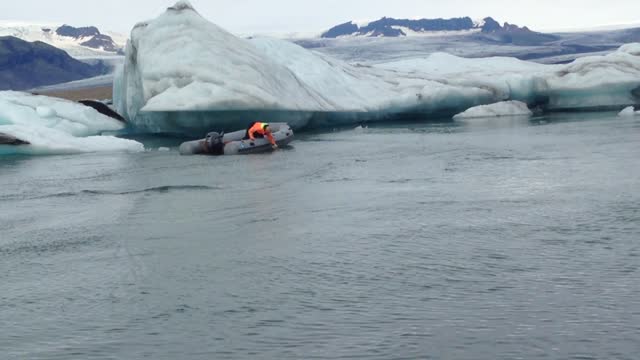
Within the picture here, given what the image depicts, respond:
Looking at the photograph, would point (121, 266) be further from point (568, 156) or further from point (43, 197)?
point (568, 156)

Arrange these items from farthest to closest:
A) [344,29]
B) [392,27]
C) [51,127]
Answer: [392,27], [344,29], [51,127]

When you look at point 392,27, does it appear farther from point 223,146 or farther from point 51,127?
point 223,146

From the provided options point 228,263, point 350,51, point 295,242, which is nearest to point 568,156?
point 295,242

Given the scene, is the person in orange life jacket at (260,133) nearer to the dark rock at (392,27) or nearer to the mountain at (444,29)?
the mountain at (444,29)

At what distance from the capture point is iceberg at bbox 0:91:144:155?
21.0m

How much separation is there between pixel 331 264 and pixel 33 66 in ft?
472

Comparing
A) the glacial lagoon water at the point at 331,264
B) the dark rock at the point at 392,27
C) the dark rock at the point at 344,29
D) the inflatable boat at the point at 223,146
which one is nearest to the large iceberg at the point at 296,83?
the inflatable boat at the point at 223,146

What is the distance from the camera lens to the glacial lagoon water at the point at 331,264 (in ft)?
17.9

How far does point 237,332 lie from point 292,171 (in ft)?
32.9

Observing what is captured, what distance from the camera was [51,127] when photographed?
2595 cm

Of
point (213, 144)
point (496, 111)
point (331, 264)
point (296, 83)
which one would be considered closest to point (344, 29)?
point (496, 111)

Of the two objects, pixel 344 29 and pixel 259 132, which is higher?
pixel 344 29

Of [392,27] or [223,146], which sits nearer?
[223,146]

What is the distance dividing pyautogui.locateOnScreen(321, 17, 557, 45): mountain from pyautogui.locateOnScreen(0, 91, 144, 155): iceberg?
11301 centimetres
